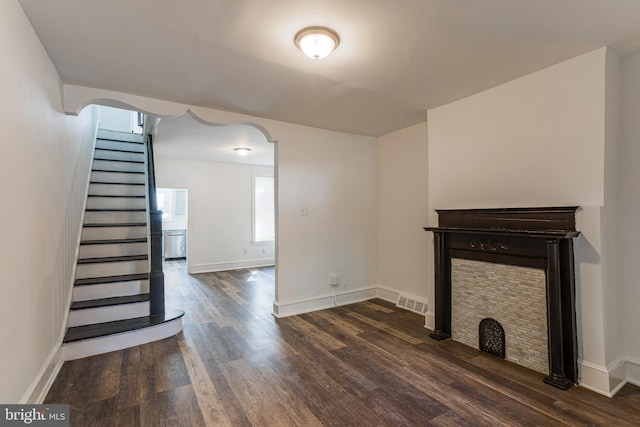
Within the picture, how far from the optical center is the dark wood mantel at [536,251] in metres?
2.12

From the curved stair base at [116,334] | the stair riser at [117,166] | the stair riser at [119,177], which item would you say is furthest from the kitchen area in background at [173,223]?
the curved stair base at [116,334]

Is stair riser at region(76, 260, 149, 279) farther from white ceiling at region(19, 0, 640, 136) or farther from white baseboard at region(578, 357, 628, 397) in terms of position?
white baseboard at region(578, 357, 628, 397)

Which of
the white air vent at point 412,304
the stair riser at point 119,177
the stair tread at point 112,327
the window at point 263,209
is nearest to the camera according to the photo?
the stair tread at point 112,327

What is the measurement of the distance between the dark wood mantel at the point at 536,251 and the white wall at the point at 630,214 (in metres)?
0.43

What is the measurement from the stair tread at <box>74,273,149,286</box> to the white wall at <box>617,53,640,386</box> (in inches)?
169

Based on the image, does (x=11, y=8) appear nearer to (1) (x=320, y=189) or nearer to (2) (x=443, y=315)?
(1) (x=320, y=189)

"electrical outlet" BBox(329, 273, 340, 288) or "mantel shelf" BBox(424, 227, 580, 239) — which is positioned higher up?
"mantel shelf" BBox(424, 227, 580, 239)

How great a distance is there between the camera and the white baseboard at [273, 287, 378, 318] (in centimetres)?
367

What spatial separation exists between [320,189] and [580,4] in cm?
288

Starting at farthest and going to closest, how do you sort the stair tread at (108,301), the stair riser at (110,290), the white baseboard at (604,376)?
1. the stair riser at (110,290)
2. the stair tread at (108,301)
3. the white baseboard at (604,376)

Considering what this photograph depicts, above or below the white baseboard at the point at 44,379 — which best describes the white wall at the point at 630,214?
above

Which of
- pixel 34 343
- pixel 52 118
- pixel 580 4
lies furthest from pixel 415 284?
pixel 52 118

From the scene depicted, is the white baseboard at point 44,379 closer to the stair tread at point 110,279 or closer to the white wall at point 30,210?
the white wall at point 30,210

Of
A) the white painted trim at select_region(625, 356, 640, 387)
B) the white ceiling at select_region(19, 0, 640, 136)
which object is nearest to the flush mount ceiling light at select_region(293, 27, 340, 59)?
the white ceiling at select_region(19, 0, 640, 136)
